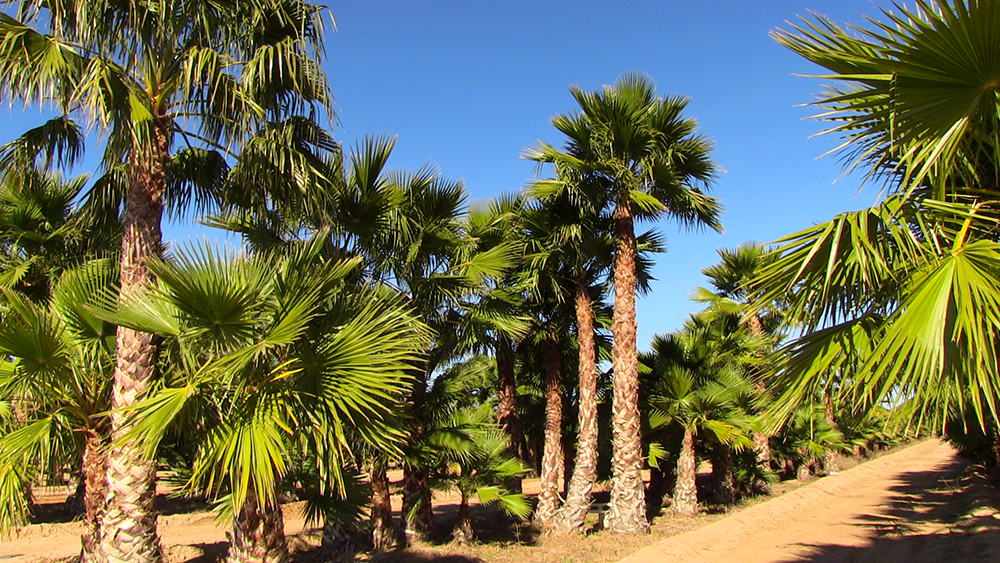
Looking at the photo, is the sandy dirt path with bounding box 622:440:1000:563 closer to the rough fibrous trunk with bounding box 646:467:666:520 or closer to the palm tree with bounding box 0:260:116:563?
the rough fibrous trunk with bounding box 646:467:666:520

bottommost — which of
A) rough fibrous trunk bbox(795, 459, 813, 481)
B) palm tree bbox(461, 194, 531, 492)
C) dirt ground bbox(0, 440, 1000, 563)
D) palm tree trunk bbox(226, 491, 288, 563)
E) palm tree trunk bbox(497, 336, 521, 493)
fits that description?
rough fibrous trunk bbox(795, 459, 813, 481)

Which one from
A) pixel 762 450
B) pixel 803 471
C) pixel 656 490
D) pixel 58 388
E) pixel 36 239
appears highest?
pixel 36 239

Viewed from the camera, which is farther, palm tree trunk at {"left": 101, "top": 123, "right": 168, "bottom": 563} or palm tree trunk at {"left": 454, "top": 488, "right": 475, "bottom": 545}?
palm tree trunk at {"left": 454, "top": 488, "right": 475, "bottom": 545}

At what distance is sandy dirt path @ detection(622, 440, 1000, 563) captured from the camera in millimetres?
10055

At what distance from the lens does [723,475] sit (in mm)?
17609

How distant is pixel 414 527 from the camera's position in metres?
10.9

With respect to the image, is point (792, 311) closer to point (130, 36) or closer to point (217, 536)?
point (130, 36)

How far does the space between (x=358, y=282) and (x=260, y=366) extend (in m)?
3.40

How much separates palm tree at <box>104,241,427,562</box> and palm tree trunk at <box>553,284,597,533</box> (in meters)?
7.15

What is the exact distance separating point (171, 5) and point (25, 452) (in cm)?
453

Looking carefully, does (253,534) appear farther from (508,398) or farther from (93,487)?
(508,398)

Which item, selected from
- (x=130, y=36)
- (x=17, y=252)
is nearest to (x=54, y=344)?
(x=130, y=36)

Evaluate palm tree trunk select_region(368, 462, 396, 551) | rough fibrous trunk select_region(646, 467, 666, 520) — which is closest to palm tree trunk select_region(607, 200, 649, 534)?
palm tree trunk select_region(368, 462, 396, 551)

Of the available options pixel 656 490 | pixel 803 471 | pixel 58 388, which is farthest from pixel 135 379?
pixel 803 471
